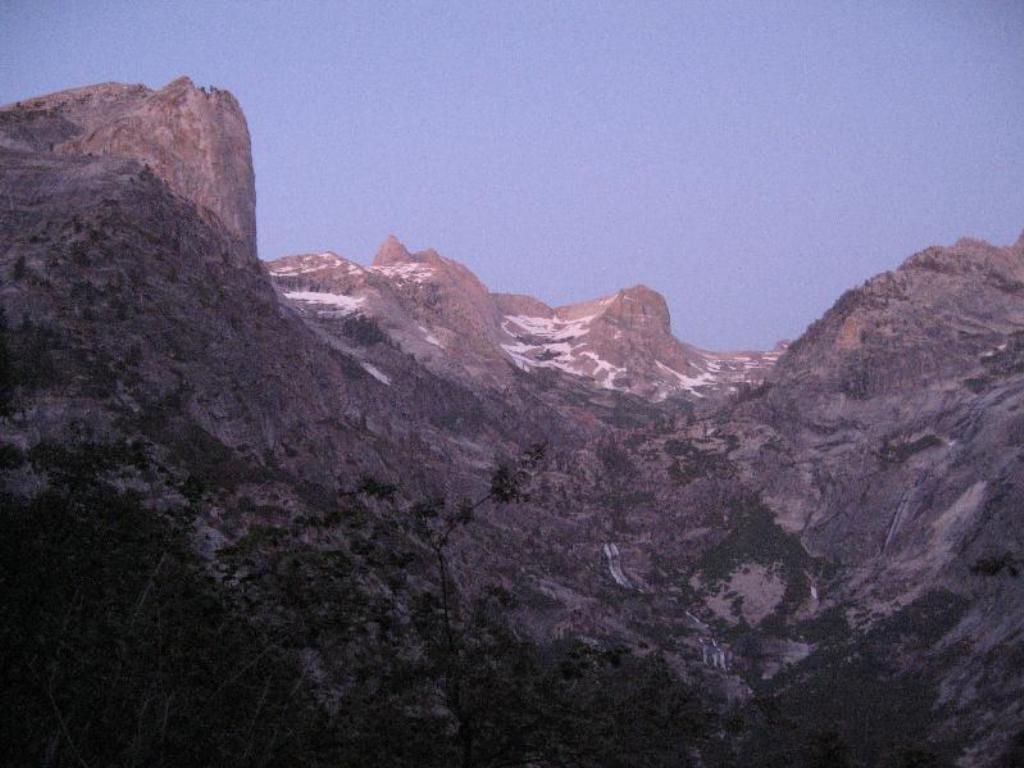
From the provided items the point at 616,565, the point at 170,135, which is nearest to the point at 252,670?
the point at 616,565

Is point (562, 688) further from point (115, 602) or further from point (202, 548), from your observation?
point (202, 548)

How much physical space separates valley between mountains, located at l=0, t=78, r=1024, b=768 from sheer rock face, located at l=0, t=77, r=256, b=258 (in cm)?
73

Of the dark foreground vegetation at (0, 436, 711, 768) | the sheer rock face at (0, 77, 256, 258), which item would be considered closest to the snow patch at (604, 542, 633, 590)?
the sheer rock face at (0, 77, 256, 258)

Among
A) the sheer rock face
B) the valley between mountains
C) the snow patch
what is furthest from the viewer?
the snow patch

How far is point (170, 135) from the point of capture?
168000mm

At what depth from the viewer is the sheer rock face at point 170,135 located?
162 m

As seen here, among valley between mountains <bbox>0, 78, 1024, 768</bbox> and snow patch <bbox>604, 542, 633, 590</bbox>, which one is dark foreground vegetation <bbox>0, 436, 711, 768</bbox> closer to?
valley between mountains <bbox>0, 78, 1024, 768</bbox>

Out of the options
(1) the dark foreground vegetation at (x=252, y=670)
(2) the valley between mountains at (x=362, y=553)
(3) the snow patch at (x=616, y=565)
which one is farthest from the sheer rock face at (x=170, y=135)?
(1) the dark foreground vegetation at (x=252, y=670)

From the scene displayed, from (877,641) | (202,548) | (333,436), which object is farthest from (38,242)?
(877,641)

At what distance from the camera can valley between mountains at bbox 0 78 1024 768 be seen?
Result: 100 ft

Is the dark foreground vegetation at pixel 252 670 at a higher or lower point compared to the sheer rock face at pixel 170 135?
lower

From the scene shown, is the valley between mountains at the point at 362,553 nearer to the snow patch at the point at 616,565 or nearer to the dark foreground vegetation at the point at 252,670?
the dark foreground vegetation at the point at 252,670

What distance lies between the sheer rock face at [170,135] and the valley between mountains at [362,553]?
73 cm

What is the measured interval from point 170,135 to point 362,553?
503 ft
